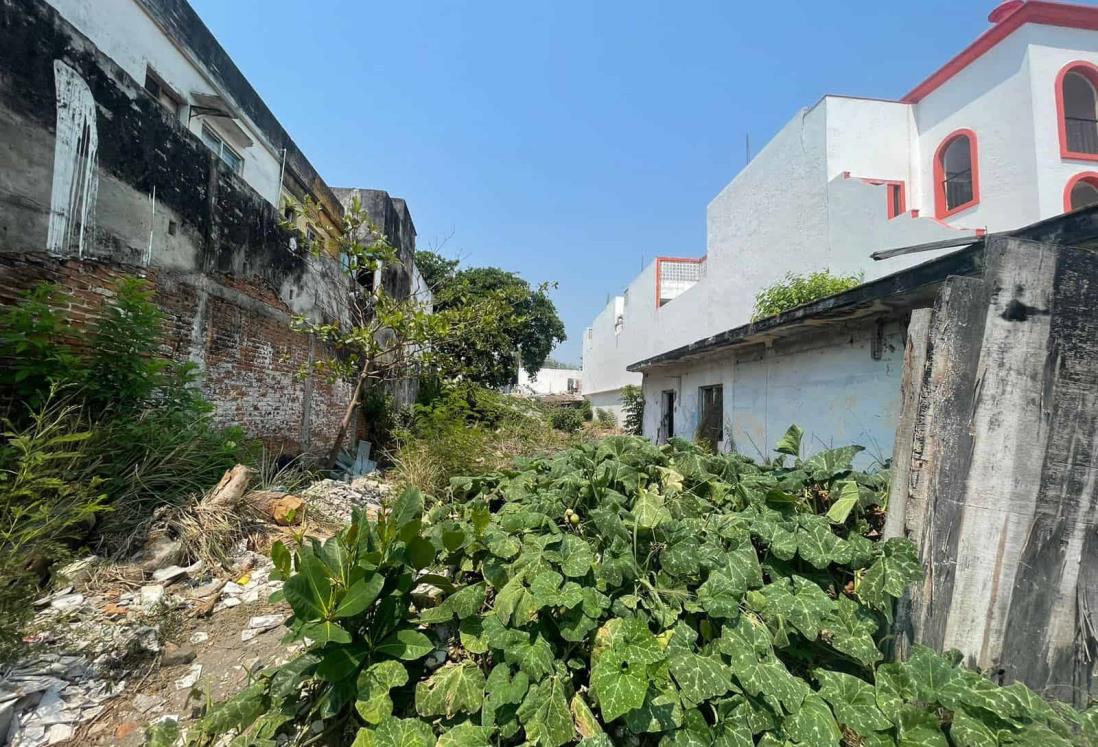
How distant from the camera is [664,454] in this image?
2.62 metres

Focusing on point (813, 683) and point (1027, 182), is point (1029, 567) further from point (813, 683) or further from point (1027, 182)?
point (1027, 182)

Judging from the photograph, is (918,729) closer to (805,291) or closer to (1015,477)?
(1015,477)

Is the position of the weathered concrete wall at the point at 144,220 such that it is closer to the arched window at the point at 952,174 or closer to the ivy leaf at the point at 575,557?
the ivy leaf at the point at 575,557

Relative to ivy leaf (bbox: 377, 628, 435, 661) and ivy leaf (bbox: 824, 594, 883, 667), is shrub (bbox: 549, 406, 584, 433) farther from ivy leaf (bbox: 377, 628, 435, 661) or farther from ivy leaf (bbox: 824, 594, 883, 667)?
ivy leaf (bbox: 377, 628, 435, 661)

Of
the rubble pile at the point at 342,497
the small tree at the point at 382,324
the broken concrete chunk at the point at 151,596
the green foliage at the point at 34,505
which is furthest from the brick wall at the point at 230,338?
the broken concrete chunk at the point at 151,596

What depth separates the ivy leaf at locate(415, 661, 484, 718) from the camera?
4.55ft

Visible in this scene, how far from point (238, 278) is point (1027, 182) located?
1139 centimetres

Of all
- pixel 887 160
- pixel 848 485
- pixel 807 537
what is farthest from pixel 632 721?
pixel 887 160

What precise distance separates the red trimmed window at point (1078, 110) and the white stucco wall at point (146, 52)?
12.4 metres

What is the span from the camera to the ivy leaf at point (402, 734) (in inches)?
50.6

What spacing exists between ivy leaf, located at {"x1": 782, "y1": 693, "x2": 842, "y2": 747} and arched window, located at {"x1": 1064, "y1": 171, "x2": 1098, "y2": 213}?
9.27m

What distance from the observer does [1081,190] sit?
7438mm

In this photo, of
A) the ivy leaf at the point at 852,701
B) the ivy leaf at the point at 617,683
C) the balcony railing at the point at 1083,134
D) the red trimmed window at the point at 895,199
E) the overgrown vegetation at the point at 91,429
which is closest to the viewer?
the ivy leaf at the point at 617,683

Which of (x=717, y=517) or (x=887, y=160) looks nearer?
(x=717, y=517)
